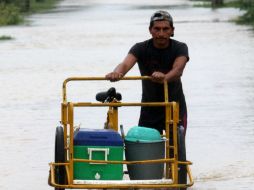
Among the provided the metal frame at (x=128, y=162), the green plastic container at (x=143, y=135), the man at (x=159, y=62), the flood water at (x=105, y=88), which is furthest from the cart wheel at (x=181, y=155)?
the flood water at (x=105, y=88)

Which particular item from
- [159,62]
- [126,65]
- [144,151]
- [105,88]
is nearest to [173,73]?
[159,62]

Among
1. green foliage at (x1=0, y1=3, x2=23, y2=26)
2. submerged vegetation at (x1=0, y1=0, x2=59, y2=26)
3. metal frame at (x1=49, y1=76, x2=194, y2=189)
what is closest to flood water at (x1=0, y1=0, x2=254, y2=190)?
metal frame at (x1=49, y1=76, x2=194, y2=189)

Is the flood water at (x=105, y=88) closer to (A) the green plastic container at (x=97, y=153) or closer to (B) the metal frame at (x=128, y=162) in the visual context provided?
(B) the metal frame at (x=128, y=162)

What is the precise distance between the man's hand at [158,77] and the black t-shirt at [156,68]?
17.6 inches

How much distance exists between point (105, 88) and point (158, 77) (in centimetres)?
1042

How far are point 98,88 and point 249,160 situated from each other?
7674mm

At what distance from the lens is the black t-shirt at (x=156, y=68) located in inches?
319

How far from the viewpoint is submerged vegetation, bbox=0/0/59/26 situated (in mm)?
47281

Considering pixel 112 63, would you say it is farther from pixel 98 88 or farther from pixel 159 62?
pixel 159 62

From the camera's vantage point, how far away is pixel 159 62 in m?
8.12

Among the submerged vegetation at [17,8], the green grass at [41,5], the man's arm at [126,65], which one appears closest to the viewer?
the man's arm at [126,65]

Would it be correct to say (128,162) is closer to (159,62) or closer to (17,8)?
(159,62)

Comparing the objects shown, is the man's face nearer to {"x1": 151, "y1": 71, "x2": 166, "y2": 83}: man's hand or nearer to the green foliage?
{"x1": 151, "y1": 71, "x2": 166, "y2": 83}: man's hand

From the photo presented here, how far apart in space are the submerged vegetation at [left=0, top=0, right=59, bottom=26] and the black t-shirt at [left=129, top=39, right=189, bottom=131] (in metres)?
38.7
